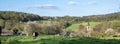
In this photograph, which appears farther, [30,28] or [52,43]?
[30,28]

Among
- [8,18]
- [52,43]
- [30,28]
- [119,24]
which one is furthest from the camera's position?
[8,18]

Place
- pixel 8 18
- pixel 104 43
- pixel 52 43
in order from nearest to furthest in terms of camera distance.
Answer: pixel 52 43
pixel 104 43
pixel 8 18

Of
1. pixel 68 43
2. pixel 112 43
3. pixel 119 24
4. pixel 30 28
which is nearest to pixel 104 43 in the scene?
pixel 112 43

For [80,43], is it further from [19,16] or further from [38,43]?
[19,16]

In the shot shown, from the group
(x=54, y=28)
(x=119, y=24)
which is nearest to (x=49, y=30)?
(x=54, y=28)

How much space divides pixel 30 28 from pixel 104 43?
67076 millimetres

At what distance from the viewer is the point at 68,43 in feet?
68.6

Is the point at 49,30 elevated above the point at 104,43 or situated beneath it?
situated beneath

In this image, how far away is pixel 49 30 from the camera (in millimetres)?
90688

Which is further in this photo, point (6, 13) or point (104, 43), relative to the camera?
point (6, 13)

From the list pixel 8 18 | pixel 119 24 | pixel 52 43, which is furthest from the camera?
pixel 8 18

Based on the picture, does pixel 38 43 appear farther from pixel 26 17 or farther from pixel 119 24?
pixel 26 17

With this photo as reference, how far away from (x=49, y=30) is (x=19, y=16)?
69.7 meters

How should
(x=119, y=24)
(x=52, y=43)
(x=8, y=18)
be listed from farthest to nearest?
(x=8, y=18) → (x=119, y=24) → (x=52, y=43)
